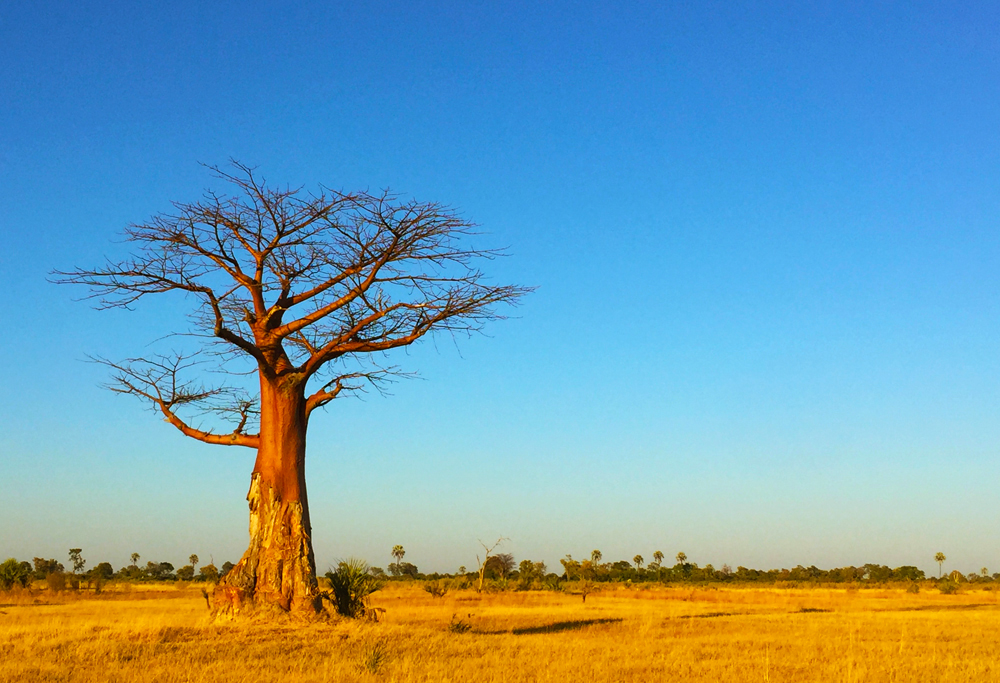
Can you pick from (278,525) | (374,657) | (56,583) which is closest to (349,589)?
(278,525)

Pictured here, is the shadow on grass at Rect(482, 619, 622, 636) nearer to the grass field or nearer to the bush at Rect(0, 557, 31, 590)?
the grass field

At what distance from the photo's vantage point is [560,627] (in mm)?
15711

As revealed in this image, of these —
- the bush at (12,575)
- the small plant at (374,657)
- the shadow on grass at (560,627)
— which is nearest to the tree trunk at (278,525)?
the small plant at (374,657)

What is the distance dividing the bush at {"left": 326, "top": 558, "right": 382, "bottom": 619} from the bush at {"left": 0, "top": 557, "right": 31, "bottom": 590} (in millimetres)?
23927

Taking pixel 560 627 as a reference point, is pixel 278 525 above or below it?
above

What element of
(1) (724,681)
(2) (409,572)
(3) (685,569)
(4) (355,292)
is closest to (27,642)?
(4) (355,292)

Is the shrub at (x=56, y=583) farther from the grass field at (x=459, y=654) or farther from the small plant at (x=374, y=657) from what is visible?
the small plant at (x=374, y=657)

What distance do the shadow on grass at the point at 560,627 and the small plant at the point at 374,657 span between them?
3867 millimetres

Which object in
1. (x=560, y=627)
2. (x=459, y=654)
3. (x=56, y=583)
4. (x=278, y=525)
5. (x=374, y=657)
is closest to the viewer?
(x=374, y=657)

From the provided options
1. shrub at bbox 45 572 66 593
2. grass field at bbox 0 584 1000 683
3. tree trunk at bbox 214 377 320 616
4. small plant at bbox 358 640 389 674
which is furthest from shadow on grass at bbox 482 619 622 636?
shrub at bbox 45 572 66 593

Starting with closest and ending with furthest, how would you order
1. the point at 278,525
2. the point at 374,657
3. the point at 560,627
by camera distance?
1. the point at 374,657
2. the point at 278,525
3. the point at 560,627

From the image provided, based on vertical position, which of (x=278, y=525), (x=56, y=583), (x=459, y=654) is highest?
(x=278, y=525)

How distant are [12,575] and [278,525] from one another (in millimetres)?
25254

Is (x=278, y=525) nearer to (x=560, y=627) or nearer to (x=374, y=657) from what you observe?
(x=374, y=657)
